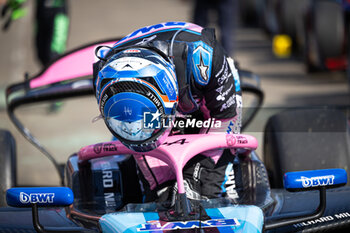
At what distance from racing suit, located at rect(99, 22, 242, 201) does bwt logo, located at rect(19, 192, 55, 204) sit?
0.60 meters

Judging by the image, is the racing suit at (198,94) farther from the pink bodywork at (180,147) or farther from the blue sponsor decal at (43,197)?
the blue sponsor decal at (43,197)

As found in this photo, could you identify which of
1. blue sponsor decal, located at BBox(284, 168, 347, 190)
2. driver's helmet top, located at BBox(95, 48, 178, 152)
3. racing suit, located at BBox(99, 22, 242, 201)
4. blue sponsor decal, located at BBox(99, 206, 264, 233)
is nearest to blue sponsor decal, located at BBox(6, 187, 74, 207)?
blue sponsor decal, located at BBox(99, 206, 264, 233)

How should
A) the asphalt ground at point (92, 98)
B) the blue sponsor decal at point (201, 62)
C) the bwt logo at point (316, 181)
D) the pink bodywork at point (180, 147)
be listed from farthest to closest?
the asphalt ground at point (92, 98)
the blue sponsor decal at point (201, 62)
the pink bodywork at point (180, 147)
the bwt logo at point (316, 181)

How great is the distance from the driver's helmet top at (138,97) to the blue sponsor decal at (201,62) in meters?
0.24

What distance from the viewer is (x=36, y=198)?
2.62 m

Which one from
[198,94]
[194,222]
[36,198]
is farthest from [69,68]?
[194,222]

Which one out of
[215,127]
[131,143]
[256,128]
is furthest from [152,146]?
[256,128]

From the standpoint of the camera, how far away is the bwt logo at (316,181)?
273 centimetres

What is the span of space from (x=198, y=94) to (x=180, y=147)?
28cm

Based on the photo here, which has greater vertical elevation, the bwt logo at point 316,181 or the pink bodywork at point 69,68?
the pink bodywork at point 69,68

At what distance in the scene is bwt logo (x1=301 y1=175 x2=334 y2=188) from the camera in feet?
8.96

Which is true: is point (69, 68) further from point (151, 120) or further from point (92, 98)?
point (92, 98)

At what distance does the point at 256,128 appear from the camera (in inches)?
170

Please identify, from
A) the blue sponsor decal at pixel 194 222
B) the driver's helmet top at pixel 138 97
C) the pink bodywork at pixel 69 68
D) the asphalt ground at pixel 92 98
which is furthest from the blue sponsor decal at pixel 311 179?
the pink bodywork at pixel 69 68
